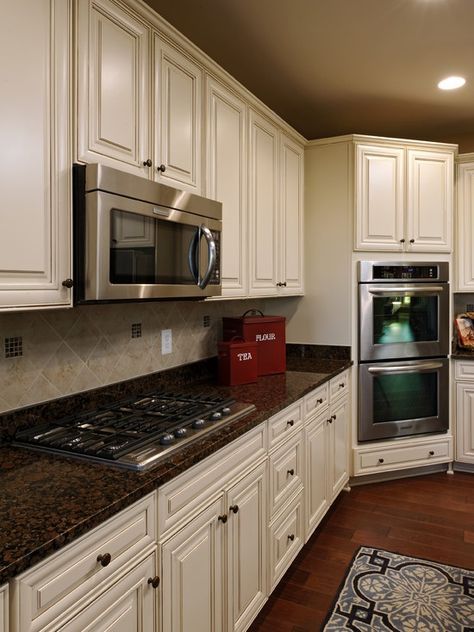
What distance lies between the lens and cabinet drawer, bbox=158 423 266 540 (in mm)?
1380

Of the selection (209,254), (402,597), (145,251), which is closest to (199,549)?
(145,251)

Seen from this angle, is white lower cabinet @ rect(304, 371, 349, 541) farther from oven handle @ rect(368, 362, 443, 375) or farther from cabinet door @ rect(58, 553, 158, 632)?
cabinet door @ rect(58, 553, 158, 632)

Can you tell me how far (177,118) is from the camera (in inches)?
77.7

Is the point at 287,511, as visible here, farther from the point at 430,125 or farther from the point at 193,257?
the point at 430,125

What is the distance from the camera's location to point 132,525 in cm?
124

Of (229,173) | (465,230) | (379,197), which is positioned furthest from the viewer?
(465,230)

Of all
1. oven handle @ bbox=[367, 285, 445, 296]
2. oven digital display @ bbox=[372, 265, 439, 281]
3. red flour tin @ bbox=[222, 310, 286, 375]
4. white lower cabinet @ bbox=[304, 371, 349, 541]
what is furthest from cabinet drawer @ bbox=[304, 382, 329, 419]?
oven digital display @ bbox=[372, 265, 439, 281]

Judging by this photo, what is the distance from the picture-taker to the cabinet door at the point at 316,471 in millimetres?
2549

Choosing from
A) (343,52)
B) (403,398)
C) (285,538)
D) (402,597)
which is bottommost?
(402,597)

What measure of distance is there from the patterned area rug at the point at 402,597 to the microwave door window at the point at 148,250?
5.18 ft

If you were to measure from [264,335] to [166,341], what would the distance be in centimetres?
64

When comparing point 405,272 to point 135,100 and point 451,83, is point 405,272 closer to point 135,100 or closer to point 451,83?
point 451,83

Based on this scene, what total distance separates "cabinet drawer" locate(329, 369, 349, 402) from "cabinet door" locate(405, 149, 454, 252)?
3.37 feet

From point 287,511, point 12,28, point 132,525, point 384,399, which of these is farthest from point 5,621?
point 384,399
